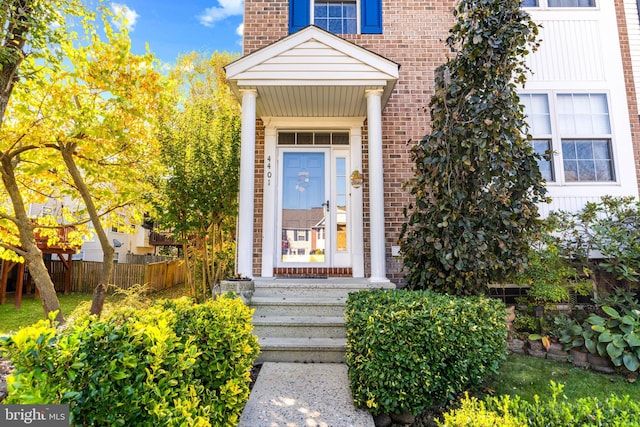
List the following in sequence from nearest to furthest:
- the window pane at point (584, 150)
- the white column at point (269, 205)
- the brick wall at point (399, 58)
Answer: the white column at point (269, 205), the brick wall at point (399, 58), the window pane at point (584, 150)

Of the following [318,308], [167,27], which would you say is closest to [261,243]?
[318,308]

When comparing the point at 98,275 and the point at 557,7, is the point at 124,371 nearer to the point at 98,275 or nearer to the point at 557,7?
the point at 557,7

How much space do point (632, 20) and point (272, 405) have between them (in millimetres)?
8463

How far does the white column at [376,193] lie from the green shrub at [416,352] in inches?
Answer: 66.9

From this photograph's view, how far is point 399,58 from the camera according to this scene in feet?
18.9

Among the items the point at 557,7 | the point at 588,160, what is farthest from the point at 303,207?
the point at 557,7

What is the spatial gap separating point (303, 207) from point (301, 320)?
2341 mm

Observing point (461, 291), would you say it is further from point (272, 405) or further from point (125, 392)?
point (125, 392)

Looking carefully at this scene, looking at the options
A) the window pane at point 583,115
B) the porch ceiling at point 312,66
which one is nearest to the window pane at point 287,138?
the porch ceiling at point 312,66

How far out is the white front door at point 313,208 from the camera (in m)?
5.63

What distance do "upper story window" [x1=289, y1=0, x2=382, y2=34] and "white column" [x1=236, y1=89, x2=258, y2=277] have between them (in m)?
1.98

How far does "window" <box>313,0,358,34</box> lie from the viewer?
5914 mm

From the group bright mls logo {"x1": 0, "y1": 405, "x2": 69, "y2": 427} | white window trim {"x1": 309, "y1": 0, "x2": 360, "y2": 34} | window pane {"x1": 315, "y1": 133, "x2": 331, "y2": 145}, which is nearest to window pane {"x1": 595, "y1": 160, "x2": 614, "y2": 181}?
window pane {"x1": 315, "y1": 133, "x2": 331, "y2": 145}

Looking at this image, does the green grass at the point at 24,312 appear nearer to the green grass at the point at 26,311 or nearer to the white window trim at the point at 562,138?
the green grass at the point at 26,311
